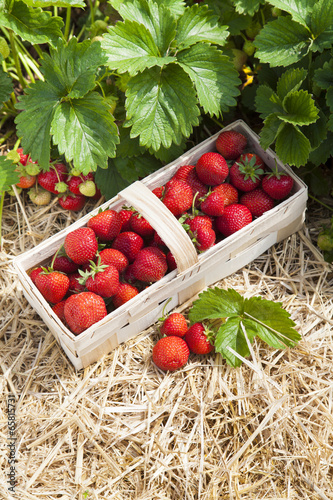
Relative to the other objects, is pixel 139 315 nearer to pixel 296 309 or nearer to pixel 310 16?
pixel 296 309

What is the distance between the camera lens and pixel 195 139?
7.12ft

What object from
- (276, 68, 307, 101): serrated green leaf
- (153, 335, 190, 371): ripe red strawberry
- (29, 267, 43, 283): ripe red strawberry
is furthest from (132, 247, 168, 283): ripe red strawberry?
(276, 68, 307, 101): serrated green leaf

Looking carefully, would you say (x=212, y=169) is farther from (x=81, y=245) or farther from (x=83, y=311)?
(x=83, y=311)

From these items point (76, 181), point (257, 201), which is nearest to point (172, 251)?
point (257, 201)

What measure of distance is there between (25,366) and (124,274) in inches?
19.0

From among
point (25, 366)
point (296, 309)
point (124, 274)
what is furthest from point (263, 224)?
point (25, 366)

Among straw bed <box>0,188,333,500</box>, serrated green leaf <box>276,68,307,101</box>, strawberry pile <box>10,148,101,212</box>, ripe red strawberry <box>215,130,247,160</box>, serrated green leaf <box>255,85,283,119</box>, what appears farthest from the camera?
strawberry pile <box>10,148,101,212</box>

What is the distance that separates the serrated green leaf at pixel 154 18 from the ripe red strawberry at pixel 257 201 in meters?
0.59

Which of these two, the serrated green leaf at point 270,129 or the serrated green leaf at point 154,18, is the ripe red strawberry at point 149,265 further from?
the serrated green leaf at point 154,18

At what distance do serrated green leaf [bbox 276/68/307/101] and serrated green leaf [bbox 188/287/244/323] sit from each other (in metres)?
0.68

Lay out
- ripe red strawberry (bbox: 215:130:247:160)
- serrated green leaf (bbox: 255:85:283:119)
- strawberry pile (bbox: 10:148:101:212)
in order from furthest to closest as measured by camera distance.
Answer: strawberry pile (bbox: 10:148:101:212), ripe red strawberry (bbox: 215:130:247:160), serrated green leaf (bbox: 255:85:283:119)

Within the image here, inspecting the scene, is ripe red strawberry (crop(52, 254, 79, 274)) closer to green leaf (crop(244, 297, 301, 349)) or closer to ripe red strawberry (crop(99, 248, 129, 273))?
ripe red strawberry (crop(99, 248, 129, 273))

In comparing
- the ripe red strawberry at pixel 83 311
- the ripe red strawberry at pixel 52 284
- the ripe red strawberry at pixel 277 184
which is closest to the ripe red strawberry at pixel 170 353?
the ripe red strawberry at pixel 83 311

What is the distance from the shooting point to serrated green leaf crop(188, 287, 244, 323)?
1669 millimetres
